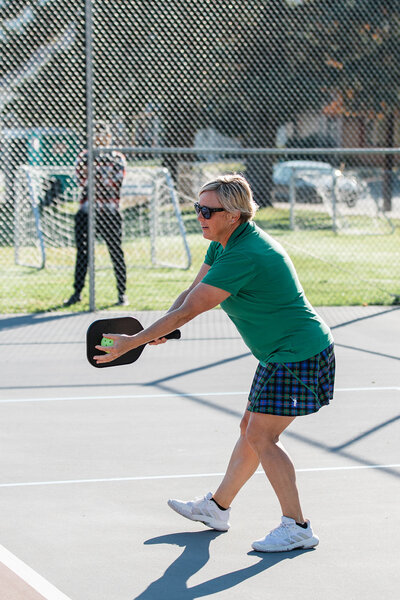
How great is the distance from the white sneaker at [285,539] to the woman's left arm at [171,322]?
107 cm

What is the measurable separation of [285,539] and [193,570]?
47cm

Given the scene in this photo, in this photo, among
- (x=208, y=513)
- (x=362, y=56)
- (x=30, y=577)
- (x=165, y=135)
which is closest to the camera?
(x=30, y=577)

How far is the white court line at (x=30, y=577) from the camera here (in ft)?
12.9

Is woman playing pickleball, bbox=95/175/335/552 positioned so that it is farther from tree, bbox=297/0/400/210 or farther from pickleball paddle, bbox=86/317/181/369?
tree, bbox=297/0/400/210

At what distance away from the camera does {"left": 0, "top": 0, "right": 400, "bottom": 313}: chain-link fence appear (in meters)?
12.2

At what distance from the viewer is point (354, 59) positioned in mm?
24219

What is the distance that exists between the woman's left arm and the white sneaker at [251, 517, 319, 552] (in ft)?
3.50

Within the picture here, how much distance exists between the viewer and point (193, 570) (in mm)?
4223

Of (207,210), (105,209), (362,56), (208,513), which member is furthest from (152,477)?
(362,56)

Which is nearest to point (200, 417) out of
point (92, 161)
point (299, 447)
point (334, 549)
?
point (299, 447)

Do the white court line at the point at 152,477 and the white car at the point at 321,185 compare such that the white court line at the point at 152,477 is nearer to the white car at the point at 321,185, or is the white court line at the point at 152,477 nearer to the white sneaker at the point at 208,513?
the white sneaker at the point at 208,513

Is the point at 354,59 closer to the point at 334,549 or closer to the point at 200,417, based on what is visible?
the point at 200,417

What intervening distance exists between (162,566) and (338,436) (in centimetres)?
239

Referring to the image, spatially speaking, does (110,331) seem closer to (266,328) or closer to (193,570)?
(266,328)
